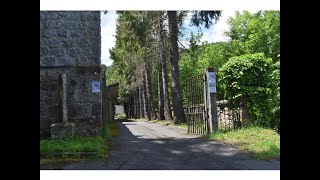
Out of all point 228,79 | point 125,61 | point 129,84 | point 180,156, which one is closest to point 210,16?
point 228,79

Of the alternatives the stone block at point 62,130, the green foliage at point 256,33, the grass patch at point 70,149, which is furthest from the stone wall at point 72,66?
the green foliage at point 256,33

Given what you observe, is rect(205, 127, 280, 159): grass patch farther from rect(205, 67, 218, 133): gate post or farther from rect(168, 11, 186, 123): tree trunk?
rect(168, 11, 186, 123): tree trunk

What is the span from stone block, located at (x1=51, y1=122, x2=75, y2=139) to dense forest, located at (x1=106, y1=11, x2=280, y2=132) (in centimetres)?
411

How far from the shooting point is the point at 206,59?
24062 mm

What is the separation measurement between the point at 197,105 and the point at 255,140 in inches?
89.6

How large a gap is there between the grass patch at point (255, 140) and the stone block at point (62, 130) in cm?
301

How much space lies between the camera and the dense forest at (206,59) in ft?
30.3

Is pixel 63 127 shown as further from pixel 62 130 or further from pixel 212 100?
pixel 212 100

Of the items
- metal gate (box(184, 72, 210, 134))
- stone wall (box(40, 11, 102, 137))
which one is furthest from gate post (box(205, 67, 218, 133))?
stone wall (box(40, 11, 102, 137))

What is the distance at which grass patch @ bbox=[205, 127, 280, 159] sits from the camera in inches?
255
